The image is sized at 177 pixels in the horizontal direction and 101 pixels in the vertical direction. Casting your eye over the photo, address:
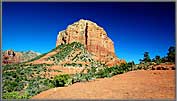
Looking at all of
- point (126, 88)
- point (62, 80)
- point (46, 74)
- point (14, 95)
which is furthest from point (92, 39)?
point (14, 95)

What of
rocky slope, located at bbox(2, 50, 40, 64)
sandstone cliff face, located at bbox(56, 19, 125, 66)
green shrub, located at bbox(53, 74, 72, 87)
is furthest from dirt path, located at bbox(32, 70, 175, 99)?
rocky slope, located at bbox(2, 50, 40, 64)

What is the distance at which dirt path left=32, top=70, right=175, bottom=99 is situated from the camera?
8633 millimetres

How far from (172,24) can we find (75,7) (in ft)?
7.53

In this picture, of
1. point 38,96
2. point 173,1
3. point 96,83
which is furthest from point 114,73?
point 173,1

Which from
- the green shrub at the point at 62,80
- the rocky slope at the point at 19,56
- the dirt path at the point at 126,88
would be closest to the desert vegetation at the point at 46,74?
the green shrub at the point at 62,80

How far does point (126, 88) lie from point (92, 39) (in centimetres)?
373

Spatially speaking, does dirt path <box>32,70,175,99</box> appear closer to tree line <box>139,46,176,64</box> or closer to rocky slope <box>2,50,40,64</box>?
tree line <box>139,46,176,64</box>

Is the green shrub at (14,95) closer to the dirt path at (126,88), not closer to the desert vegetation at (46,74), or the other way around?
the desert vegetation at (46,74)

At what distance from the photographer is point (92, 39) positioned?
12.6 m

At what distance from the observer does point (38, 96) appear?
9.05m

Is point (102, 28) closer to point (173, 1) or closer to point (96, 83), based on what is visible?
point (96, 83)

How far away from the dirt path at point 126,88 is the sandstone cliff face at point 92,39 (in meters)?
0.88

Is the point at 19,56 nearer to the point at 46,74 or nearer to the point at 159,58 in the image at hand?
the point at 46,74

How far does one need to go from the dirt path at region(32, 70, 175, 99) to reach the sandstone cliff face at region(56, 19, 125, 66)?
878 millimetres
